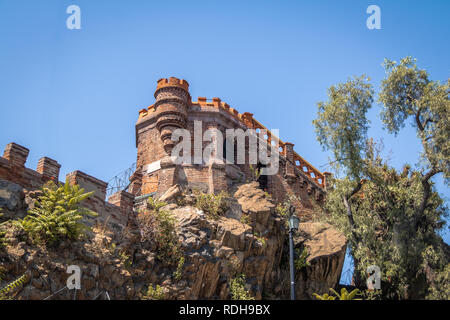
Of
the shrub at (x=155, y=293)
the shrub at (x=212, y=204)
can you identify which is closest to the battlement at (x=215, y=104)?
the shrub at (x=212, y=204)

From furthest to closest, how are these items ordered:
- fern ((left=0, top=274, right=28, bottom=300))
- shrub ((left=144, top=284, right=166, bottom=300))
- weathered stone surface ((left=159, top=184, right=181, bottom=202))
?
weathered stone surface ((left=159, top=184, right=181, bottom=202))
shrub ((left=144, top=284, right=166, bottom=300))
fern ((left=0, top=274, right=28, bottom=300))

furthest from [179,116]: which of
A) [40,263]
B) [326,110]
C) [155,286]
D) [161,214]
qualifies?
[40,263]

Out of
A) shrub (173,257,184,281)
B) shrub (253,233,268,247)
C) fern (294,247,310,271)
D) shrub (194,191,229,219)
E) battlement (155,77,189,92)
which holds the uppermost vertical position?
battlement (155,77,189,92)

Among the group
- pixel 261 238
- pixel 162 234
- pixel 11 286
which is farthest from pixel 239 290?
pixel 11 286

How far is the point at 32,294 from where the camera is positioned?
51.2 ft

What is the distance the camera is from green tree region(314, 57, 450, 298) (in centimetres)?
2733

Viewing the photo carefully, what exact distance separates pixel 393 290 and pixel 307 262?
5.22 meters

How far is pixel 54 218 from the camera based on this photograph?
17.0 m

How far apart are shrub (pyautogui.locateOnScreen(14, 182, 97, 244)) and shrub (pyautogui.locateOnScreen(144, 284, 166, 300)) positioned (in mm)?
3095

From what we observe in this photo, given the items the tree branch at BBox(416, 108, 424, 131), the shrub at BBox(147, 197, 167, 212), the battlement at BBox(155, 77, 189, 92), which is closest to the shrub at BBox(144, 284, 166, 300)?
the shrub at BBox(147, 197, 167, 212)

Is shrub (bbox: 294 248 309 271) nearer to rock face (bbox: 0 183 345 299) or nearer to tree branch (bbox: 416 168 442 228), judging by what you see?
rock face (bbox: 0 183 345 299)
